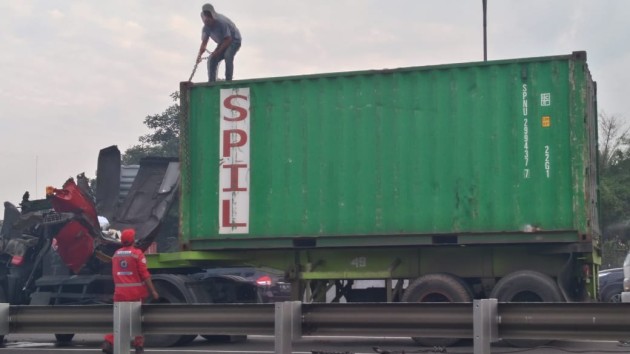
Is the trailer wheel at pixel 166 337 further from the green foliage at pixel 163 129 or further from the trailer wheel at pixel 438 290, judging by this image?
the green foliage at pixel 163 129

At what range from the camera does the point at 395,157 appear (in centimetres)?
1433

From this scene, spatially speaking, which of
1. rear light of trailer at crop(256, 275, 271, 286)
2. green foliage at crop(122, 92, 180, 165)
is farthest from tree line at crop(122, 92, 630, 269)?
rear light of trailer at crop(256, 275, 271, 286)

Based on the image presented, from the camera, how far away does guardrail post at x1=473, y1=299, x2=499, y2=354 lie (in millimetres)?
7324

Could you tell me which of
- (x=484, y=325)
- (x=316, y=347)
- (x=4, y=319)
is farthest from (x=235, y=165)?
(x=484, y=325)

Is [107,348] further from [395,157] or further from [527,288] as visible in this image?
[527,288]

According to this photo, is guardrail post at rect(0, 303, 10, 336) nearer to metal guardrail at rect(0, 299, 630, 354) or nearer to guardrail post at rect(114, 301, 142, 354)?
metal guardrail at rect(0, 299, 630, 354)

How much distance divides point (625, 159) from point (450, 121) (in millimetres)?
36731

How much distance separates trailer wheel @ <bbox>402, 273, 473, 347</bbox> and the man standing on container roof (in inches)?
169

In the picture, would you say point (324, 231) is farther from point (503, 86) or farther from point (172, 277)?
point (503, 86)

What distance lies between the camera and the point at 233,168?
49.3 feet

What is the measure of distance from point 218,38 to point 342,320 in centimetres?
884

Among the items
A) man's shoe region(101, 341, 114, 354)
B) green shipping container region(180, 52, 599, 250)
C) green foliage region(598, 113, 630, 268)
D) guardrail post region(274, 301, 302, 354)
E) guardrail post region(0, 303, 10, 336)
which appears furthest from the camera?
green foliage region(598, 113, 630, 268)

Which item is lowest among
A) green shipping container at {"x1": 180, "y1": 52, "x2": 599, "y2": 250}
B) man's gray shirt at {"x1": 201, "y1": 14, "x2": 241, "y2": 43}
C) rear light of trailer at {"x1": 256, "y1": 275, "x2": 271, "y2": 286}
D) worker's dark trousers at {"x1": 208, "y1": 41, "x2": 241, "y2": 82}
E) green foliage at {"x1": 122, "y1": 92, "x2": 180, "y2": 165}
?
rear light of trailer at {"x1": 256, "y1": 275, "x2": 271, "y2": 286}

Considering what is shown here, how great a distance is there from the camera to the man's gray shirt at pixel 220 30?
16.0 meters
